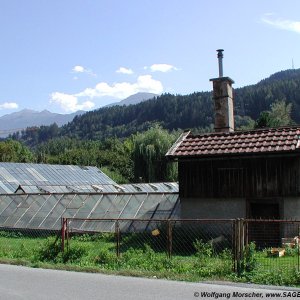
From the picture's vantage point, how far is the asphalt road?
9.29 metres

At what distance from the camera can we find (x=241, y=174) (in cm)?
1908

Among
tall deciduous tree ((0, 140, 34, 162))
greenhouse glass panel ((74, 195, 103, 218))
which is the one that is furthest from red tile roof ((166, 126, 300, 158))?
tall deciduous tree ((0, 140, 34, 162))

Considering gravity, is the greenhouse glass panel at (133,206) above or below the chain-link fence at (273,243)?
above

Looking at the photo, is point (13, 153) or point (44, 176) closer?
point (44, 176)

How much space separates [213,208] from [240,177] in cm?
173

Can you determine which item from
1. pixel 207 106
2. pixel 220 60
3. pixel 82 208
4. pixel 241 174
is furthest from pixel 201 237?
pixel 207 106

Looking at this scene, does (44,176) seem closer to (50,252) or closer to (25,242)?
(25,242)

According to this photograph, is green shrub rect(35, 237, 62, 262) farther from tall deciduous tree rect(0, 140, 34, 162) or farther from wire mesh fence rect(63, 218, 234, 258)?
tall deciduous tree rect(0, 140, 34, 162)

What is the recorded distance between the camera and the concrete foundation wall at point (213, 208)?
19109mm

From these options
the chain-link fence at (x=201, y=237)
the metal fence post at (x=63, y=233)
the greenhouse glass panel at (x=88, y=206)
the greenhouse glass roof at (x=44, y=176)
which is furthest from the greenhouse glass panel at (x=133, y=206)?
the greenhouse glass roof at (x=44, y=176)

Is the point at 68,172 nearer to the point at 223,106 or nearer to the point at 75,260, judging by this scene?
the point at 223,106

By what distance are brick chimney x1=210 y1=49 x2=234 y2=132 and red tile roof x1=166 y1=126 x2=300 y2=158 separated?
159 cm

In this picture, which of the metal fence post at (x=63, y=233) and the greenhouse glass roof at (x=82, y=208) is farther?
the greenhouse glass roof at (x=82, y=208)

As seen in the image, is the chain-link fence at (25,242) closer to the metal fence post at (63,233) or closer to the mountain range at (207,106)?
the metal fence post at (63,233)
